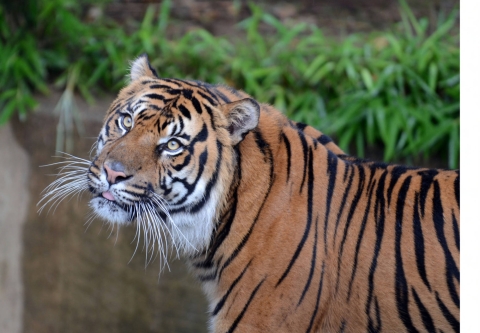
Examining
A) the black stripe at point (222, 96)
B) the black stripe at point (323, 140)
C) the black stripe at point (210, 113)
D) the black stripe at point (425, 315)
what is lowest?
the black stripe at point (425, 315)

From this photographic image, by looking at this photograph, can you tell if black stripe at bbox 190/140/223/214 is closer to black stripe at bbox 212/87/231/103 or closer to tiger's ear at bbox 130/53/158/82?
black stripe at bbox 212/87/231/103

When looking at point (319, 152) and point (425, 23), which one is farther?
point (425, 23)

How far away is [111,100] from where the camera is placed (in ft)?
13.3

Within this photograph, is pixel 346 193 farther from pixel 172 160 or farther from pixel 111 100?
pixel 111 100

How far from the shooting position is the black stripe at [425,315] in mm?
1969

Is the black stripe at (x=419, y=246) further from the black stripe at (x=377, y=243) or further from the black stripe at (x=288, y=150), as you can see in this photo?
the black stripe at (x=288, y=150)

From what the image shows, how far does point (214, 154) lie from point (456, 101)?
7.50 ft

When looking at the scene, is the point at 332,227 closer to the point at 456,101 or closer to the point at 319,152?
the point at 319,152

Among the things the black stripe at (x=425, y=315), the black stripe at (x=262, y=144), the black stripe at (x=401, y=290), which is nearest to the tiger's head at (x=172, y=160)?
the black stripe at (x=262, y=144)

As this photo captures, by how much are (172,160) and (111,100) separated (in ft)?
7.14

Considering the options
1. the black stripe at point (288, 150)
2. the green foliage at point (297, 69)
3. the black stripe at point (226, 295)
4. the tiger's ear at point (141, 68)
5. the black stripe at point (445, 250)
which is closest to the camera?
the black stripe at point (445, 250)

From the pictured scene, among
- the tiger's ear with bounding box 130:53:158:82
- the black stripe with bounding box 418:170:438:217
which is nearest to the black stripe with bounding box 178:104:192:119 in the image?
the tiger's ear with bounding box 130:53:158:82
